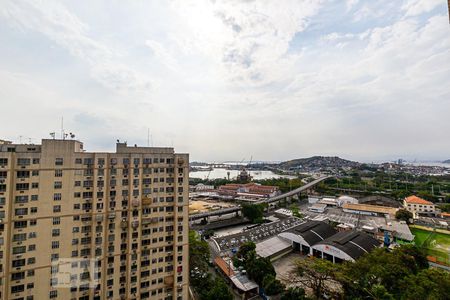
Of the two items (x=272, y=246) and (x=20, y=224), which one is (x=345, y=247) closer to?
(x=272, y=246)

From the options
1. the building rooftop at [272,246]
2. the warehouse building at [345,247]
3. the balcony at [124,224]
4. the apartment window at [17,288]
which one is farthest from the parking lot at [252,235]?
the apartment window at [17,288]

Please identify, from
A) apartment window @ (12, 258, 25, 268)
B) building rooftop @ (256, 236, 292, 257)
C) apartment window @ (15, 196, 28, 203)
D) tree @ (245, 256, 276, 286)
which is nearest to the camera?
apartment window @ (12, 258, 25, 268)

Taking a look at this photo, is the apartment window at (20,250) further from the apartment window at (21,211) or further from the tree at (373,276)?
the tree at (373,276)

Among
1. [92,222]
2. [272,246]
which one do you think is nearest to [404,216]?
[272,246]

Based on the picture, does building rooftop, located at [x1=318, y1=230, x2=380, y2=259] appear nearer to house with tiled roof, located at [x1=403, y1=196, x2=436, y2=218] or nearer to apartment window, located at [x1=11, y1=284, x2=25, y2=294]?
house with tiled roof, located at [x1=403, y1=196, x2=436, y2=218]

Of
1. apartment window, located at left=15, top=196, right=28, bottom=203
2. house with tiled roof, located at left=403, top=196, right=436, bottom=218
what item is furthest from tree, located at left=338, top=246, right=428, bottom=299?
house with tiled roof, located at left=403, top=196, right=436, bottom=218

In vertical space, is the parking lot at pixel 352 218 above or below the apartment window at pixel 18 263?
below
